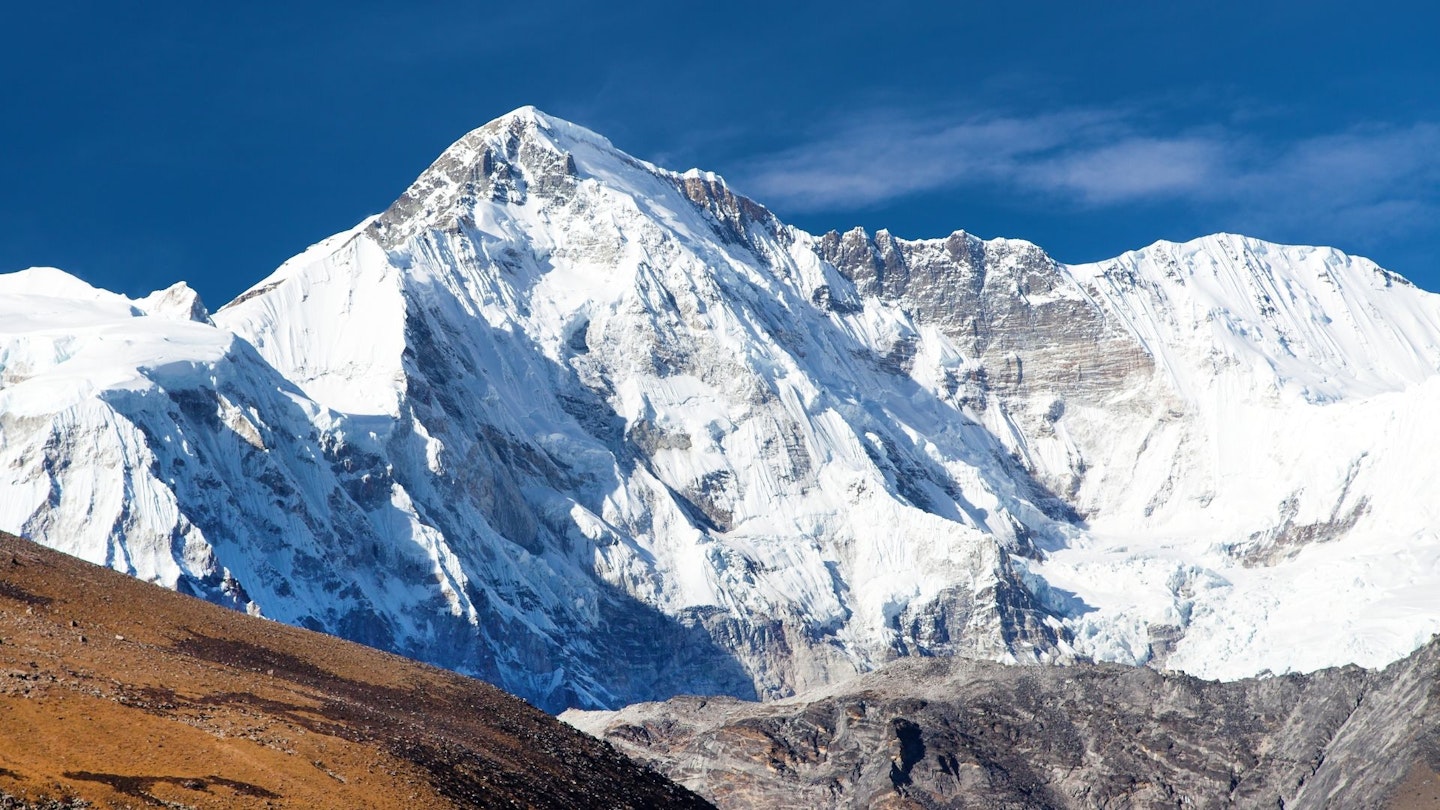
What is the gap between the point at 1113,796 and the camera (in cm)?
17388

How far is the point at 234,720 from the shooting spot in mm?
63750

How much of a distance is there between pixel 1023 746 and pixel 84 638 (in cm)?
12610

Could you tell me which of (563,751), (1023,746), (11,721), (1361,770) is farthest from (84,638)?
(1023,746)

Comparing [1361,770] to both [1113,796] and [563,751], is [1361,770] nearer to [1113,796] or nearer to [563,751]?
[1113,796]

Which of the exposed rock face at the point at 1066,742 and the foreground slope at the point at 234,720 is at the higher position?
the exposed rock face at the point at 1066,742

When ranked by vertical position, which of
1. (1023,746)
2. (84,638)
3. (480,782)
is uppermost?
(1023,746)

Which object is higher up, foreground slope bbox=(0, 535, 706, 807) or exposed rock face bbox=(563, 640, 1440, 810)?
exposed rock face bbox=(563, 640, 1440, 810)

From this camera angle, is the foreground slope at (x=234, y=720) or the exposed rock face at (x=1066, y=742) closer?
the foreground slope at (x=234, y=720)

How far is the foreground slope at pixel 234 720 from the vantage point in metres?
56.3

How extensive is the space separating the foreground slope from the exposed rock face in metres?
89.2

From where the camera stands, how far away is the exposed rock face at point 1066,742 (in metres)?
170

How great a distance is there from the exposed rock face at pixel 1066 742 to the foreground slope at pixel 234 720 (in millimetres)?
89170

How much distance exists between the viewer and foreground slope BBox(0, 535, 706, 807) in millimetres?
56281

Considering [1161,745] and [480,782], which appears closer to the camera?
[480,782]
